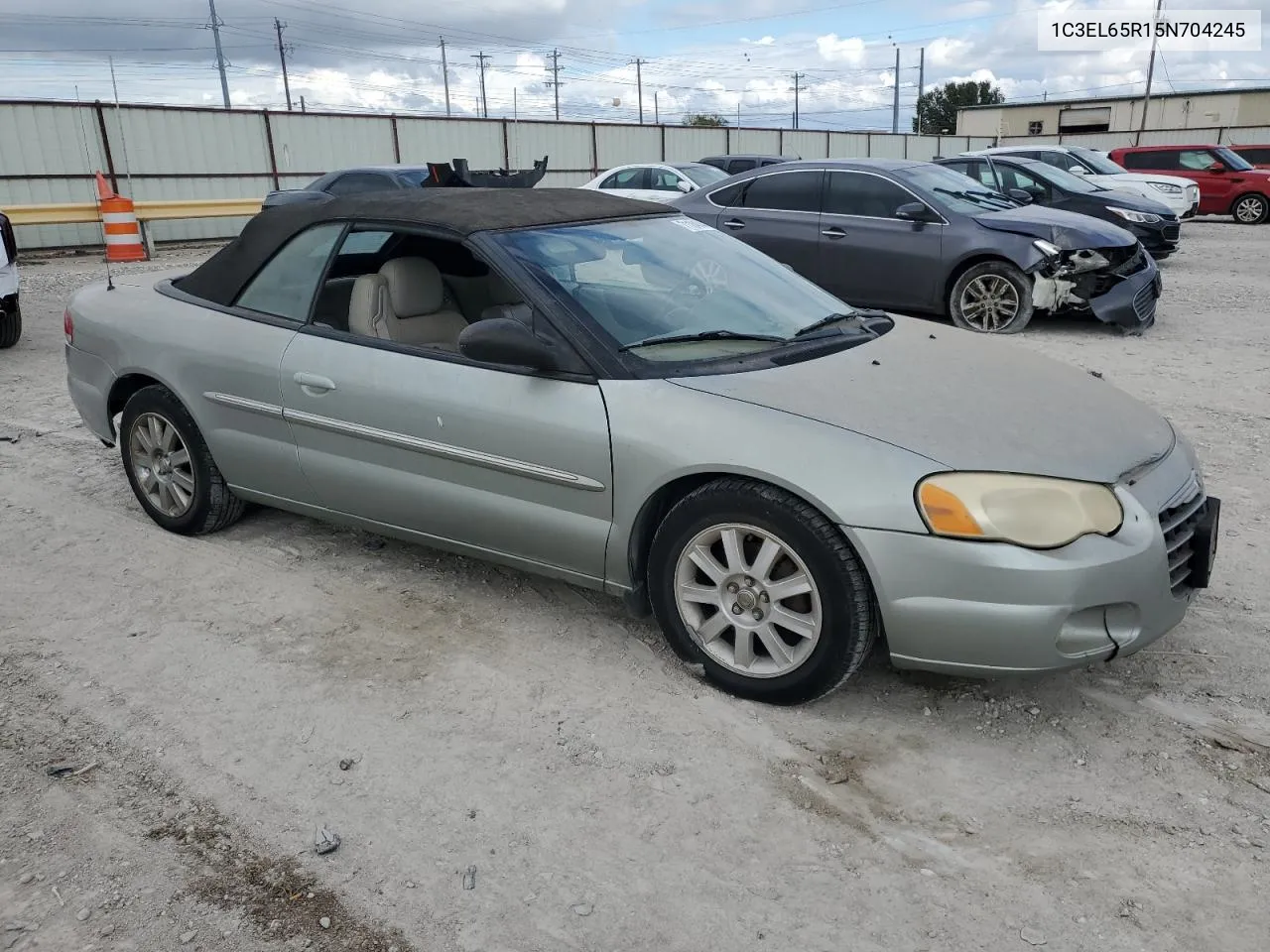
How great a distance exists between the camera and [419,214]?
12.7ft

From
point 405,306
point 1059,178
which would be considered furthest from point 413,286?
point 1059,178

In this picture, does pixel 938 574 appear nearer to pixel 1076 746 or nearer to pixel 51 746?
pixel 1076 746

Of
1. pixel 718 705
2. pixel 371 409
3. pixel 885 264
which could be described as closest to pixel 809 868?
pixel 718 705

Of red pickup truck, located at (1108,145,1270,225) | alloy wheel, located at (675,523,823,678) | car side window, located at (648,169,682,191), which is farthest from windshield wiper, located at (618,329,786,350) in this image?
red pickup truck, located at (1108,145,1270,225)

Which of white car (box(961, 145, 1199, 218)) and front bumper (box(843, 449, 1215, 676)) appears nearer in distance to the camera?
front bumper (box(843, 449, 1215, 676))

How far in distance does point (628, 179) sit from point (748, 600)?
45.5 ft

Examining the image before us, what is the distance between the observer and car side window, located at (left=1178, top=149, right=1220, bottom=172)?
2120 centimetres

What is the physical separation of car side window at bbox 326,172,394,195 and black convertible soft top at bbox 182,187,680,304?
10775mm

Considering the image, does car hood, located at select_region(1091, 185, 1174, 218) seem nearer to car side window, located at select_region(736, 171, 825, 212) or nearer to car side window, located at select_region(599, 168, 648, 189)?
car side window, located at select_region(736, 171, 825, 212)

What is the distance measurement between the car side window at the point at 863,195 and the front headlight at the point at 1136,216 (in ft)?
15.8

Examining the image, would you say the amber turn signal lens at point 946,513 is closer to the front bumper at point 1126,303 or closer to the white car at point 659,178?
the front bumper at point 1126,303

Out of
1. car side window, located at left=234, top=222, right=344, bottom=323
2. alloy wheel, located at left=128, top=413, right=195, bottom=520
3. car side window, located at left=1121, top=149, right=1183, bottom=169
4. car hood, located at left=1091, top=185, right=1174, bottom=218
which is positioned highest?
car side window, located at left=234, top=222, right=344, bottom=323

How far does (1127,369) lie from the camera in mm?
7586

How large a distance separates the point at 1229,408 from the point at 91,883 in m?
6.52
